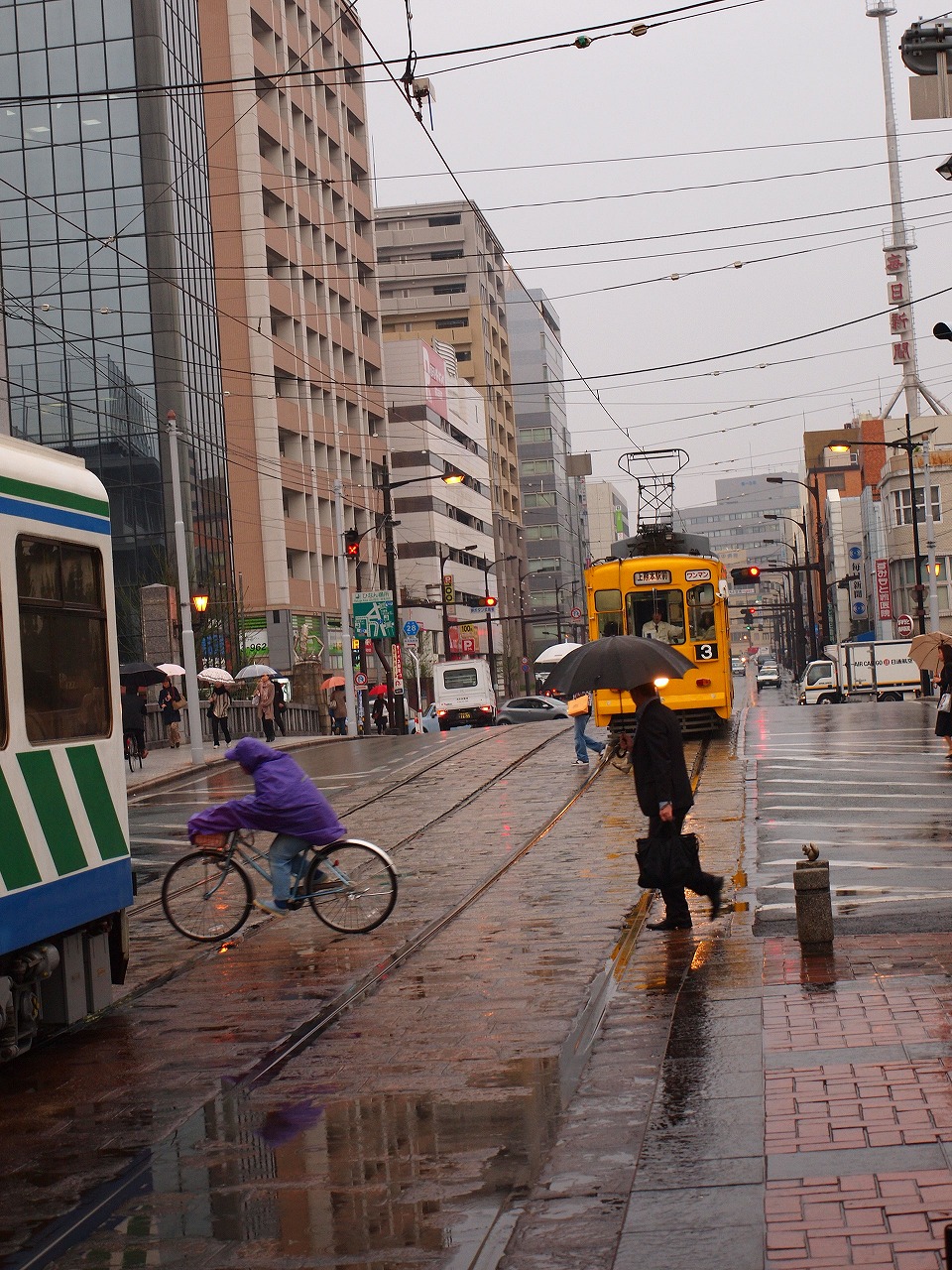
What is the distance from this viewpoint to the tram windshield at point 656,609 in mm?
28172

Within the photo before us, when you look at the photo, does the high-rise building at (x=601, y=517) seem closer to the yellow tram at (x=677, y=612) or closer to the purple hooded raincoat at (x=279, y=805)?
the yellow tram at (x=677, y=612)

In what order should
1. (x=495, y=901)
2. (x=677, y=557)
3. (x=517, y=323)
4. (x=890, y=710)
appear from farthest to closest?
(x=517, y=323), (x=890, y=710), (x=677, y=557), (x=495, y=901)

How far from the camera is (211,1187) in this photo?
619cm

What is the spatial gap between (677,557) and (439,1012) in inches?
780

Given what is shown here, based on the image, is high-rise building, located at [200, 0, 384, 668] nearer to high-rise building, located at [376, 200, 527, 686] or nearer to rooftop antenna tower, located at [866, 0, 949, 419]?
rooftop antenna tower, located at [866, 0, 949, 419]

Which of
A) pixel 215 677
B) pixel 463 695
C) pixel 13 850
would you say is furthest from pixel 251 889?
pixel 463 695

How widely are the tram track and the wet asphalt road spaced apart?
153 centimetres

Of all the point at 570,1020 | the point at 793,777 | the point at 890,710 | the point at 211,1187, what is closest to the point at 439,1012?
the point at 570,1020

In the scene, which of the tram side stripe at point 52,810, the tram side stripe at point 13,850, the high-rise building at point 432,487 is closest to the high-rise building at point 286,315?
the high-rise building at point 432,487

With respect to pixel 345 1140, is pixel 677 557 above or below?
above

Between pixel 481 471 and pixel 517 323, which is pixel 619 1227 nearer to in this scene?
pixel 481 471

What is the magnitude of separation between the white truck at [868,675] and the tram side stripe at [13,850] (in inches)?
1825

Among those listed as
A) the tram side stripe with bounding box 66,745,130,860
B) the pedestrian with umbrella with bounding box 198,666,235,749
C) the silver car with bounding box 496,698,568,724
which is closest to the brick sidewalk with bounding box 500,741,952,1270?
the tram side stripe with bounding box 66,745,130,860

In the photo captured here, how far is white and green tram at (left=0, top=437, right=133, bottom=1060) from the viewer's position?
8.09m
